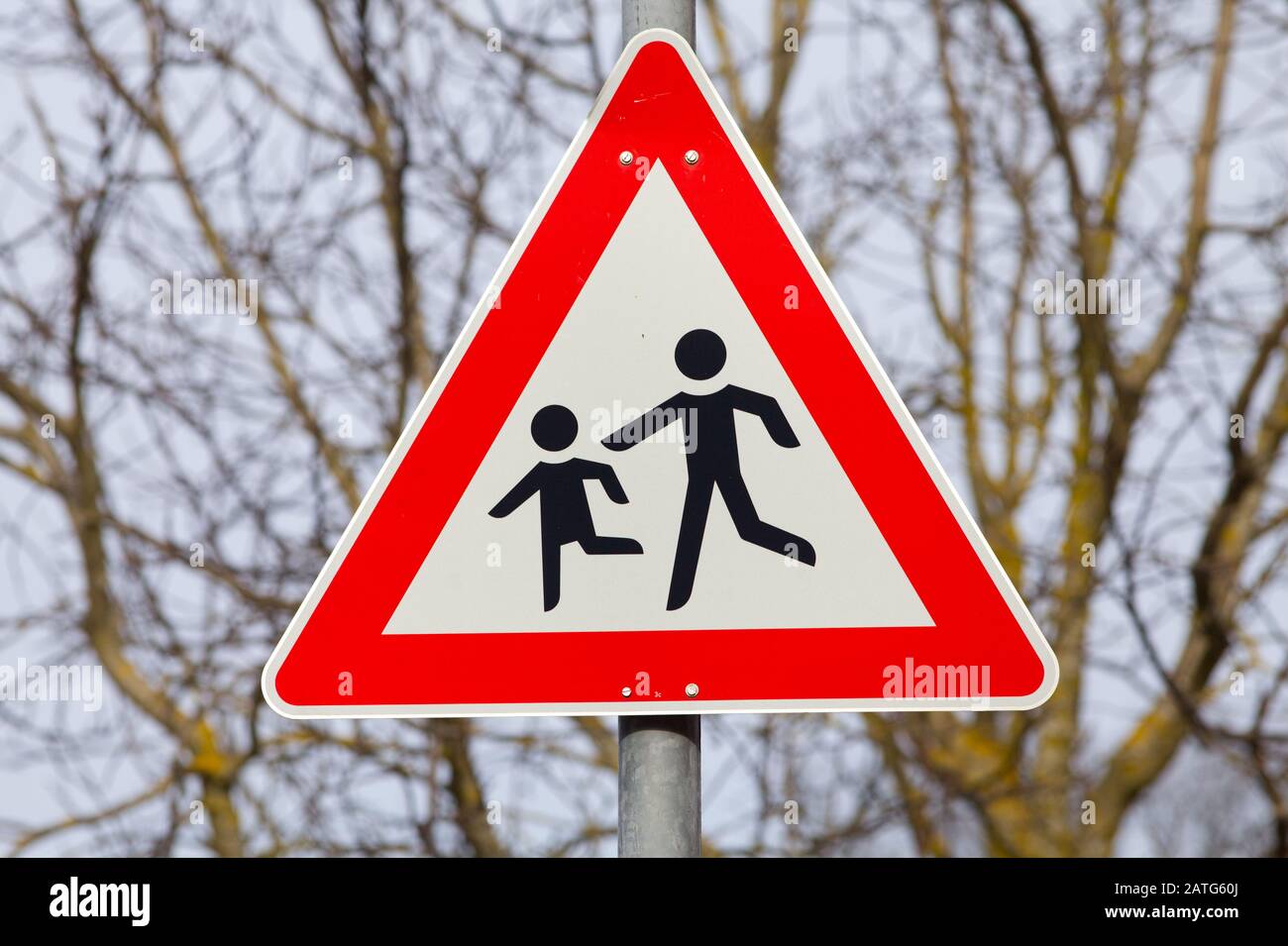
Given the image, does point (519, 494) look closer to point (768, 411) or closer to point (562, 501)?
point (562, 501)

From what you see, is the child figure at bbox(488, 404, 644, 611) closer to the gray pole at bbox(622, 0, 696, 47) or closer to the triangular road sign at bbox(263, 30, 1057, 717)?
the triangular road sign at bbox(263, 30, 1057, 717)

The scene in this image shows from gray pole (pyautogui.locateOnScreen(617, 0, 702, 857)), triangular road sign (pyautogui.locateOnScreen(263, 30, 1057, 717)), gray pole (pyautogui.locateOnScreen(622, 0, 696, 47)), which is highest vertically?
gray pole (pyautogui.locateOnScreen(622, 0, 696, 47))

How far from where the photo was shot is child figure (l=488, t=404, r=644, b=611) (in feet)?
5.30

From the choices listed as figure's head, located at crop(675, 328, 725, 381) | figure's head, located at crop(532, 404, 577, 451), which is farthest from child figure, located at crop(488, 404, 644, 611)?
figure's head, located at crop(675, 328, 725, 381)

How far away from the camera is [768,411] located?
5.43 ft

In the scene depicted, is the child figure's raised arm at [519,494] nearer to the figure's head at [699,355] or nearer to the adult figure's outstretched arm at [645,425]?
the adult figure's outstretched arm at [645,425]

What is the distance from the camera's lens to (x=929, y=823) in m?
5.51

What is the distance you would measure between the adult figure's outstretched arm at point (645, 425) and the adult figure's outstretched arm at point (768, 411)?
0.07m

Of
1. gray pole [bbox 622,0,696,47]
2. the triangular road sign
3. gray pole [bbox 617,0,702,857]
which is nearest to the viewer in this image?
gray pole [bbox 617,0,702,857]

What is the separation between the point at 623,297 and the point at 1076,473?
4.14 m

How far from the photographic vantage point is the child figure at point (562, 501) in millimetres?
1615

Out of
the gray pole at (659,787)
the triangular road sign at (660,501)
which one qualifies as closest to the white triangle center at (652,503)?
the triangular road sign at (660,501)
